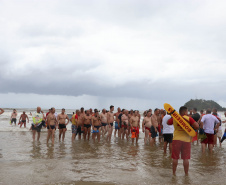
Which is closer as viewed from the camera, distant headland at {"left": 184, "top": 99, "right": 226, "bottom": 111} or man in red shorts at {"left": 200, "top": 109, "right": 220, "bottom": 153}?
man in red shorts at {"left": 200, "top": 109, "right": 220, "bottom": 153}

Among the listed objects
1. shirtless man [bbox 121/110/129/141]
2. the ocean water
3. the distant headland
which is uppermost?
the distant headland

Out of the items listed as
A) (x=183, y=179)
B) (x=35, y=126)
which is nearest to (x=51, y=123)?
(x=35, y=126)

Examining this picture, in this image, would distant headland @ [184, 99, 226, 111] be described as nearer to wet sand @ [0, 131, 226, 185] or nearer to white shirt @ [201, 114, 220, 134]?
white shirt @ [201, 114, 220, 134]

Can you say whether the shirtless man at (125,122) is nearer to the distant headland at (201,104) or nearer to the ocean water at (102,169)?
the ocean water at (102,169)

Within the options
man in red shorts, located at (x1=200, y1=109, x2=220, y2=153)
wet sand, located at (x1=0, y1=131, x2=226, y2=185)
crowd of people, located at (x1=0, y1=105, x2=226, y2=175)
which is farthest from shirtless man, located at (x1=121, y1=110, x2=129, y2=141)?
man in red shorts, located at (x1=200, y1=109, x2=220, y2=153)

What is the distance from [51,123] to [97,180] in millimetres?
7033

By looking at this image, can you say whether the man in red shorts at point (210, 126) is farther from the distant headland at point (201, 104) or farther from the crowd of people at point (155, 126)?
the distant headland at point (201, 104)

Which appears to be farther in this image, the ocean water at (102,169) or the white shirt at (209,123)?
the white shirt at (209,123)

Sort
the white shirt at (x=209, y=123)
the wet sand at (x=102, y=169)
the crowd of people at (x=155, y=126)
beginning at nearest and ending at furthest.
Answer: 1. the wet sand at (x=102, y=169)
2. the crowd of people at (x=155, y=126)
3. the white shirt at (x=209, y=123)

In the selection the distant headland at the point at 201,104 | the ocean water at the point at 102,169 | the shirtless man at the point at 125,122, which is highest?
the distant headland at the point at 201,104

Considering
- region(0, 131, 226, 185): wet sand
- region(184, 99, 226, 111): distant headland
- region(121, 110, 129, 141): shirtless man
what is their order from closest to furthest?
1. region(0, 131, 226, 185): wet sand
2. region(121, 110, 129, 141): shirtless man
3. region(184, 99, 226, 111): distant headland

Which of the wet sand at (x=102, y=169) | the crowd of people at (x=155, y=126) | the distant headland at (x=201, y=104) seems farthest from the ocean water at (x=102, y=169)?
the distant headland at (x=201, y=104)

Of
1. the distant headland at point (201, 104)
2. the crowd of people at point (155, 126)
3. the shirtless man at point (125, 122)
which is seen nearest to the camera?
the crowd of people at point (155, 126)

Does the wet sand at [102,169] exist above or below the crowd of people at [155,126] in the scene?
below
